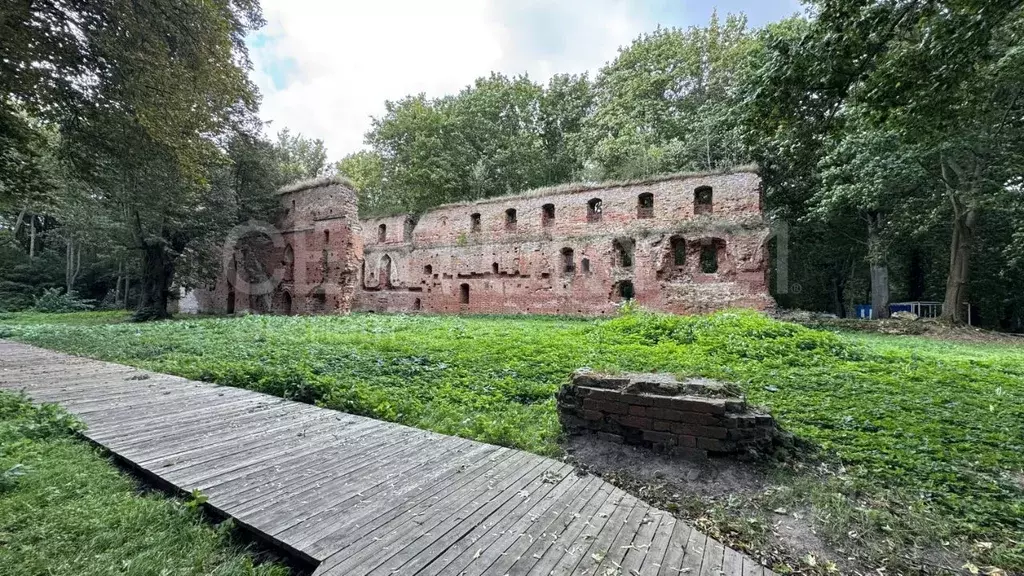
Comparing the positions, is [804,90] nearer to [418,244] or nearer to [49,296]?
[418,244]

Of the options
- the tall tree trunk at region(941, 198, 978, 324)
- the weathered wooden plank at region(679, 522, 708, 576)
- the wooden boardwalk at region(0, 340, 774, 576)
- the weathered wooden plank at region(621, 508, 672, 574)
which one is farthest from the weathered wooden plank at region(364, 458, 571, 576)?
the tall tree trunk at region(941, 198, 978, 324)

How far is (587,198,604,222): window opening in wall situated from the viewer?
806 inches

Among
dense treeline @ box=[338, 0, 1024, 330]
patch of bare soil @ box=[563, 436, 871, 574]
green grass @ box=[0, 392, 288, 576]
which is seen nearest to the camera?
green grass @ box=[0, 392, 288, 576]

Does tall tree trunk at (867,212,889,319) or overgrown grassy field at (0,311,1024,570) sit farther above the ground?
tall tree trunk at (867,212,889,319)

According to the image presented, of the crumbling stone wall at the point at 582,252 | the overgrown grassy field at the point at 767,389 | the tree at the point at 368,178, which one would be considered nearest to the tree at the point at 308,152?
the tree at the point at 368,178

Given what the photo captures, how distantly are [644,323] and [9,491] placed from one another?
31.0 ft

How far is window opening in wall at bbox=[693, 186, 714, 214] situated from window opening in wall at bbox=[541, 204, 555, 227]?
21.4ft

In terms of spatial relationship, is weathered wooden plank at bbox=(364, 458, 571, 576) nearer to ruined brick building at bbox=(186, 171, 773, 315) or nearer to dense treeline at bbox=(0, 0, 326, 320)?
dense treeline at bbox=(0, 0, 326, 320)

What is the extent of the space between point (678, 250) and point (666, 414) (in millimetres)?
17719

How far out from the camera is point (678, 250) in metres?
19.7

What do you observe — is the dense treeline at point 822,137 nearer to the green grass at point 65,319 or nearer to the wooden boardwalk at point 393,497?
the wooden boardwalk at point 393,497

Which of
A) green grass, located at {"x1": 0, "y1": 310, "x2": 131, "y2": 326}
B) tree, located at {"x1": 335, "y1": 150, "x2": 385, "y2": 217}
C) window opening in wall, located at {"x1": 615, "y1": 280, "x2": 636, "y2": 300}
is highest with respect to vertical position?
tree, located at {"x1": 335, "y1": 150, "x2": 385, "y2": 217}

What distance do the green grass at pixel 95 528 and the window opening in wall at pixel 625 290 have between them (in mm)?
18385

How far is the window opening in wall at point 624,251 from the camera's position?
19.7 metres
